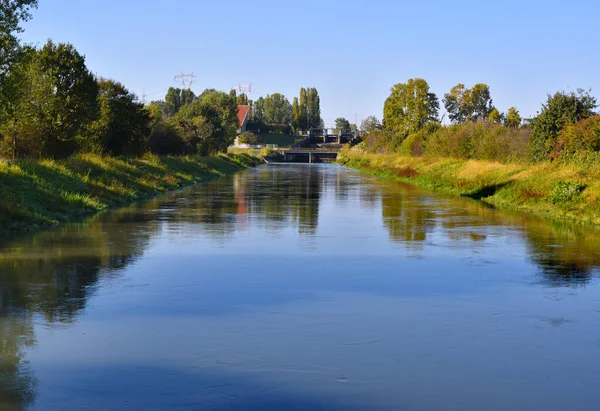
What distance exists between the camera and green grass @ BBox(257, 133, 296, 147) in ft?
607

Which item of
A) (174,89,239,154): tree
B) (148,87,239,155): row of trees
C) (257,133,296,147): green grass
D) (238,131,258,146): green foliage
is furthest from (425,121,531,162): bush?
(257,133,296,147): green grass

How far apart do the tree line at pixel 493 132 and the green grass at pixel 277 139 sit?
70857 millimetres

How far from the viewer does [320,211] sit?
31.2 meters

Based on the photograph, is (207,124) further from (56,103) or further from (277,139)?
(277,139)

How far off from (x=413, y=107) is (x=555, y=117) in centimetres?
6858

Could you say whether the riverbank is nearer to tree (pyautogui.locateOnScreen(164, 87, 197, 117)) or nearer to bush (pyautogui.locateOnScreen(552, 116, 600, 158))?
bush (pyautogui.locateOnScreen(552, 116, 600, 158))

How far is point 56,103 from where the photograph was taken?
36594 mm

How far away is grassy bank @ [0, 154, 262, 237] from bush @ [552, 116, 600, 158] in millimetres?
21121

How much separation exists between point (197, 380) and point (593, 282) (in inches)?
381

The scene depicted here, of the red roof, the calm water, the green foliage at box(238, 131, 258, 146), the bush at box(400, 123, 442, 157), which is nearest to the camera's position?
the calm water

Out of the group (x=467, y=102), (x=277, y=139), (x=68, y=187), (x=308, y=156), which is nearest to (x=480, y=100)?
(x=467, y=102)

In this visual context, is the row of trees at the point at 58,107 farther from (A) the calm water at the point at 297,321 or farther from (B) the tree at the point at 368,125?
(B) the tree at the point at 368,125

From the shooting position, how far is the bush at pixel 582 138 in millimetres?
35031

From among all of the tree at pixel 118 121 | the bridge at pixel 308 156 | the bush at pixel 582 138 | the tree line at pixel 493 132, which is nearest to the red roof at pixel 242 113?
the bridge at pixel 308 156
